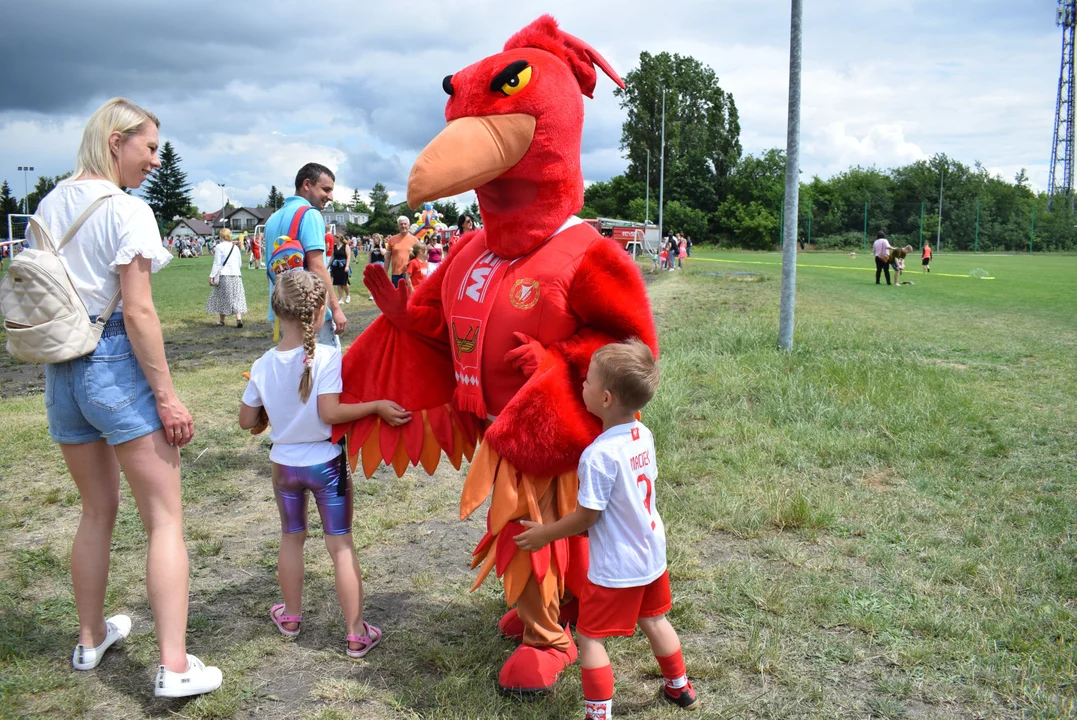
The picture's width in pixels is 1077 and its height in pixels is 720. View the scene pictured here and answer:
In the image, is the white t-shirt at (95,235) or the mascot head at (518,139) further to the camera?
the mascot head at (518,139)

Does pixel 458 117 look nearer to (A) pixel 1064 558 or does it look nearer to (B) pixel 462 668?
(B) pixel 462 668

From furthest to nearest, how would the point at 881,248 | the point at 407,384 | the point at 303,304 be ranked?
the point at 881,248 < the point at 407,384 < the point at 303,304

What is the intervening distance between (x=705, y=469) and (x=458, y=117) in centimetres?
306

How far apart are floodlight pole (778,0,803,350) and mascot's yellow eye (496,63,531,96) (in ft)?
20.9

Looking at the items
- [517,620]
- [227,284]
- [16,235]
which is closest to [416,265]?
[227,284]

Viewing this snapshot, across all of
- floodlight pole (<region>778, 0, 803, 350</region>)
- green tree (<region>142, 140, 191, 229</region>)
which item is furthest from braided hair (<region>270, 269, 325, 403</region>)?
green tree (<region>142, 140, 191, 229</region>)

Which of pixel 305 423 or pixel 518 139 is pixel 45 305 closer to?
pixel 305 423

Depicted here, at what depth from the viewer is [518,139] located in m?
2.80

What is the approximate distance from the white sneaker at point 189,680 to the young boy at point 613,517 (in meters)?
1.22

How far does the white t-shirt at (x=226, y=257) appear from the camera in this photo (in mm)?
12000

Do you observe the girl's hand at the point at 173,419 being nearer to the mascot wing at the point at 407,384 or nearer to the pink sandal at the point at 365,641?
the mascot wing at the point at 407,384

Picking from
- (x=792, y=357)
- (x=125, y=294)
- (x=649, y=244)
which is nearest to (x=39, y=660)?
(x=125, y=294)

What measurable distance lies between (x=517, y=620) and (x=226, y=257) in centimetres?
1040

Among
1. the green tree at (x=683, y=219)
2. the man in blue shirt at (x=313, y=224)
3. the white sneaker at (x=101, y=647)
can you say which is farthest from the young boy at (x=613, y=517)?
the green tree at (x=683, y=219)
